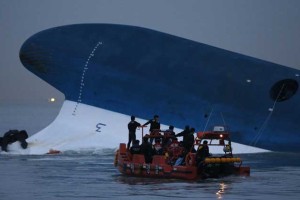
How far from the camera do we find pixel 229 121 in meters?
42.1

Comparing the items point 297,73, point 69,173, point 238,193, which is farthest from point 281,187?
point 297,73

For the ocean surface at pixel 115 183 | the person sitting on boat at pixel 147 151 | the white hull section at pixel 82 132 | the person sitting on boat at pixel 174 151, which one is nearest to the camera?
the ocean surface at pixel 115 183

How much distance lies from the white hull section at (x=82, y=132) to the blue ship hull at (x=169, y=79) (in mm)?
491

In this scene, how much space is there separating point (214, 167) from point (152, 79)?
43.5 ft

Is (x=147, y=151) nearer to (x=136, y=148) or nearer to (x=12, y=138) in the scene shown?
(x=136, y=148)

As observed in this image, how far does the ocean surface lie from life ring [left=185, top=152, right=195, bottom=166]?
76cm

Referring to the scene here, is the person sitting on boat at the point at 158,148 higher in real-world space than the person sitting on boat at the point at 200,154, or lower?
higher

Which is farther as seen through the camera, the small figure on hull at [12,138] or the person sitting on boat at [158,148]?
the small figure on hull at [12,138]

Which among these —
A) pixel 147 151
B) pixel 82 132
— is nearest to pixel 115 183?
pixel 147 151

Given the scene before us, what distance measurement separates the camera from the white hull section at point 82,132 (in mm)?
43094

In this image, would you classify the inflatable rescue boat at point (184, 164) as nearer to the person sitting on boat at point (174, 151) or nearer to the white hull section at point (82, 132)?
the person sitting on boat at point (174, 151)

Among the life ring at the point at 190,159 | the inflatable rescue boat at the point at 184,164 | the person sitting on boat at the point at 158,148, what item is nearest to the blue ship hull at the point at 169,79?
the person sitting on boat at the point at 158,148

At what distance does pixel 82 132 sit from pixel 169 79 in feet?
15.7

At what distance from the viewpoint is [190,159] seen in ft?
100
